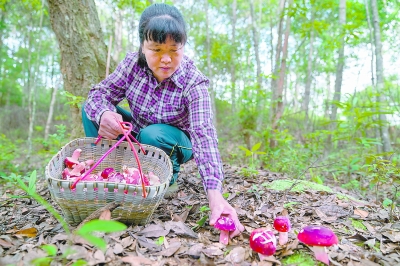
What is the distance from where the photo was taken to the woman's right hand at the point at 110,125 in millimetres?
2227

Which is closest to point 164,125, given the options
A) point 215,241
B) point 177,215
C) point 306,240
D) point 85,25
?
point 177,215

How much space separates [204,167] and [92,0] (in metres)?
3.05

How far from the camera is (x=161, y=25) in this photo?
2047 mm

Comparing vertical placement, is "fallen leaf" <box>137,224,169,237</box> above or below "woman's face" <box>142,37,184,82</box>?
below

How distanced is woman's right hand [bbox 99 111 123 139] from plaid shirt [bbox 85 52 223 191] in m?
0.11

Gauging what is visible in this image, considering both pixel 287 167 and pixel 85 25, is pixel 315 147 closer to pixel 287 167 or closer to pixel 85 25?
pixel 287 167

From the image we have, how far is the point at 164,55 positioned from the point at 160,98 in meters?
0.48

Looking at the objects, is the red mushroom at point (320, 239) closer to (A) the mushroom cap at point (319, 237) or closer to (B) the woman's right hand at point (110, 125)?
(A) the mushroom cap at point (319, 237)

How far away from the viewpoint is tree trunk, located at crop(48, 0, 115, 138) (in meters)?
3.68

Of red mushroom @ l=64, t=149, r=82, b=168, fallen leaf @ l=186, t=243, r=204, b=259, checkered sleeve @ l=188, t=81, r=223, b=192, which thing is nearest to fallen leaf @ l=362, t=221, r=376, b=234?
checkered sleeve @ l=188, t=81, r=223, b=192

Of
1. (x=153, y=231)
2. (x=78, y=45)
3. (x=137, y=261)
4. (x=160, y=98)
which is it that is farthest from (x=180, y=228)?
(x=78, y=45)

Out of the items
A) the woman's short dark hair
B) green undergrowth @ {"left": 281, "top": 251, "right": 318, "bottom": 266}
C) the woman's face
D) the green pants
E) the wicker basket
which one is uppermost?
the woman's short dark hair

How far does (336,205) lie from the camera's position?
7.73 feet

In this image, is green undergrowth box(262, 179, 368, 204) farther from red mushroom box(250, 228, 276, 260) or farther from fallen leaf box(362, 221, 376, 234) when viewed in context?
red mushroom box(250, 228, 276, 260)
